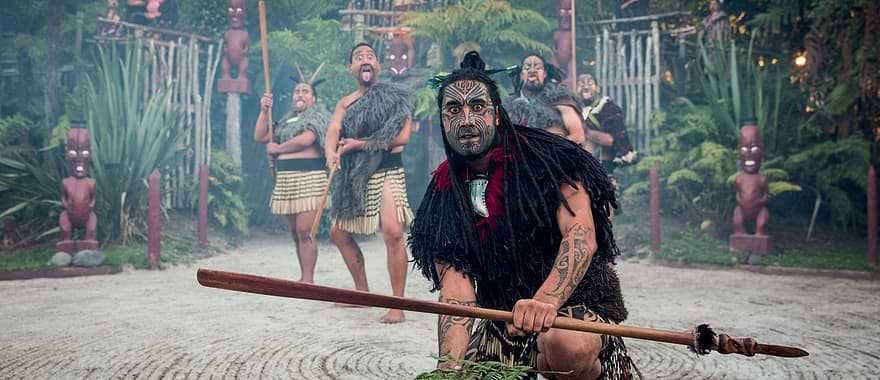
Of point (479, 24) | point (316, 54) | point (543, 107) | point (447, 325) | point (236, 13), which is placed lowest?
point (447, 325)

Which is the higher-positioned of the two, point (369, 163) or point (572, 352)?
point (369, 163)

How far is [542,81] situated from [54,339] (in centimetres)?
390

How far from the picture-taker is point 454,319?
297cm

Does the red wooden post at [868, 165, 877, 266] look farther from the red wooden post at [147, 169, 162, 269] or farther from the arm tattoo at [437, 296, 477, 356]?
the red wooden post at [147, 169, 162, 269]

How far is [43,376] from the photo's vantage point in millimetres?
4043

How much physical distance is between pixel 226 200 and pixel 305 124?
4.98 metres

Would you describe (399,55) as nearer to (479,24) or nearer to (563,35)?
(479,24)

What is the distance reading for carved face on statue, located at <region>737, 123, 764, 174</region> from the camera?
8852mm

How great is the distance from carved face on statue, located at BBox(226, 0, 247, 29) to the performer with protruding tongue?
6467mm

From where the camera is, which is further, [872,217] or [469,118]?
[872,217]

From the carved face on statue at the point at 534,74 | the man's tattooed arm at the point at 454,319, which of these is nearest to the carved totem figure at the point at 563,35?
the carved face on statue at the point at 534,74

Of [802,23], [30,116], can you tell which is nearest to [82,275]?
[30,116]

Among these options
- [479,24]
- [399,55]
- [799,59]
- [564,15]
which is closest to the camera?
[799,59]

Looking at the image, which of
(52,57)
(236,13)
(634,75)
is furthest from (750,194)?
(52,57)
